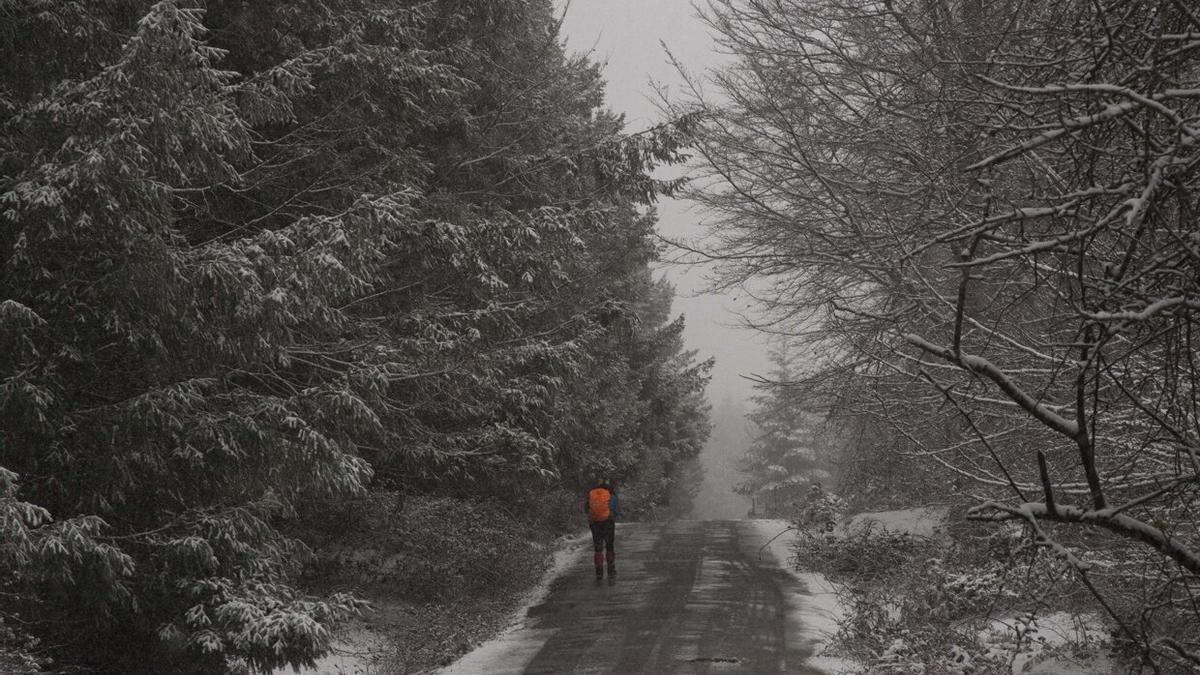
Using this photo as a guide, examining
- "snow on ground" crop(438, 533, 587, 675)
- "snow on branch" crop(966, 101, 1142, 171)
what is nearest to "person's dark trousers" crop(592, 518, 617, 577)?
"snow on ground" crop(438, 533, 587, 675)

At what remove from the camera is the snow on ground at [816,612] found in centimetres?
887

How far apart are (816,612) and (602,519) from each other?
375 cm

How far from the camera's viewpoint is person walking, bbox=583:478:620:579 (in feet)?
45.3

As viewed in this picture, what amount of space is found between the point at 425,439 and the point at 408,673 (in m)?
3.59

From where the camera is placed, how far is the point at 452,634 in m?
10.7

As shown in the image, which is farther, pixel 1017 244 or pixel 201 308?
pixel 201 308

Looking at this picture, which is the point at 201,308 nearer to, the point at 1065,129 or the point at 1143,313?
the point at 1065,129

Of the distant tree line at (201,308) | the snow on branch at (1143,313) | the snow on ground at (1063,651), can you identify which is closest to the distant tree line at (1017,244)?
the snow on branch at (1143,313)

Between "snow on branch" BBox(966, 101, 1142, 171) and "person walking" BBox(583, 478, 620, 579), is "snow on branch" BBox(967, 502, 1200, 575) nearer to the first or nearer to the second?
"snow on branch" BBox(966, 101, 1142, 171)

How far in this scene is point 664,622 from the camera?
1071cm

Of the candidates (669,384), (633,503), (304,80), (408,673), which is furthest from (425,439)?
(633,503)

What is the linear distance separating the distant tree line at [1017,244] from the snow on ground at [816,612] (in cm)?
206

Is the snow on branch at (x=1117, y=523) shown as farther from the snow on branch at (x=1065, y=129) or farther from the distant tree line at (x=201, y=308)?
the distant tree line at (x=201, y=308)

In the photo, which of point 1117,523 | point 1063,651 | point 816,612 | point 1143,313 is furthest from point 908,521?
point 1143,313
